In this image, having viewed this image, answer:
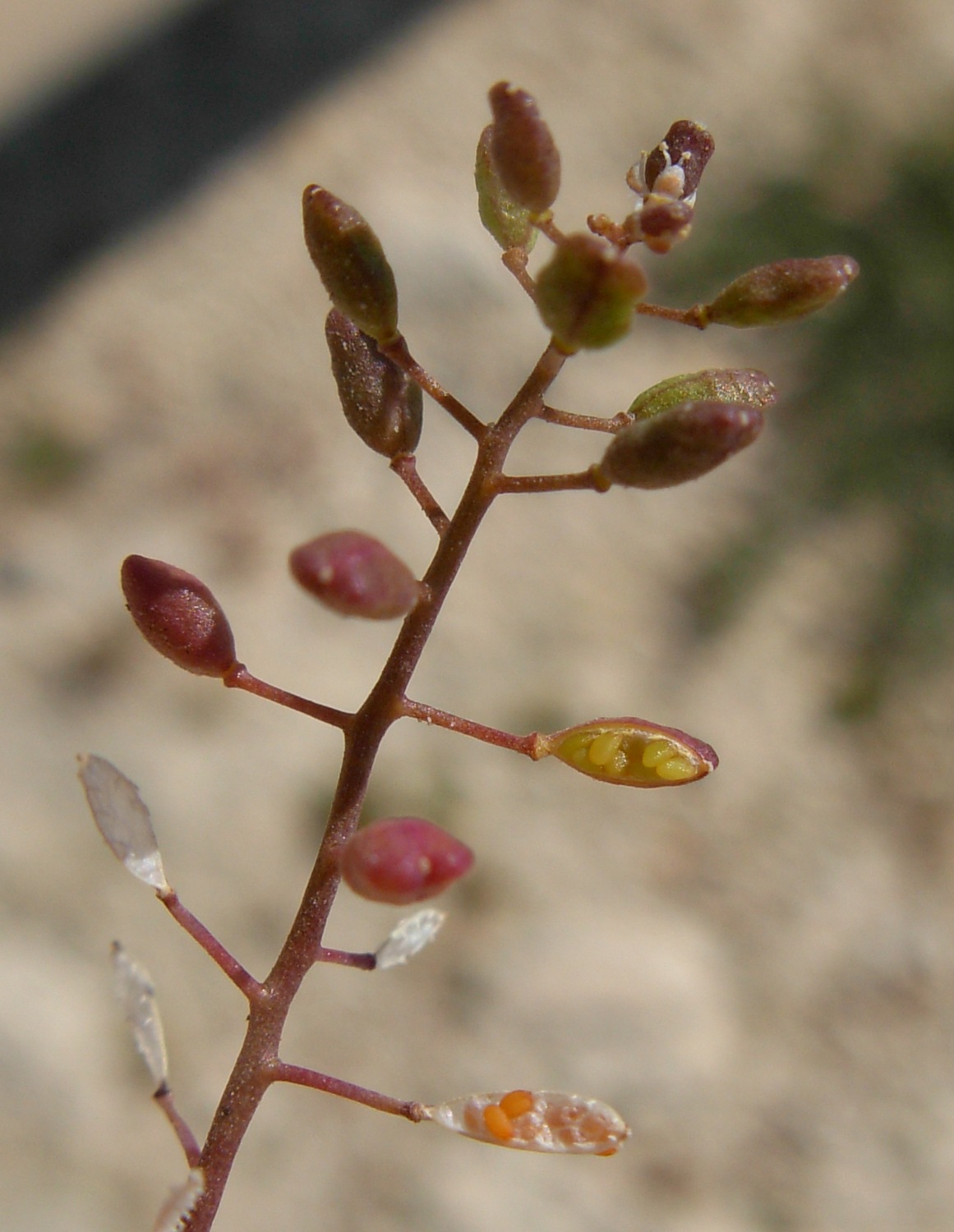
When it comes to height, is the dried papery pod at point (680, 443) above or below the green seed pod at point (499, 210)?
below

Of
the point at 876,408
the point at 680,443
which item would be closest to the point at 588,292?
the point at 680,443

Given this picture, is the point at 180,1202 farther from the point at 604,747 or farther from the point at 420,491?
the point at 420,491

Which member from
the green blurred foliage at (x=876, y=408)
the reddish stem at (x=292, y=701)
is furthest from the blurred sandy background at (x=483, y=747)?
the reddish stem at (x=292, y=701)

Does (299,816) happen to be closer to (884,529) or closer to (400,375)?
(884,529)

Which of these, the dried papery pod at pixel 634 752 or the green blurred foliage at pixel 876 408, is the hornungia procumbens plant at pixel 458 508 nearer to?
the dried papery pod at pixel 634 752

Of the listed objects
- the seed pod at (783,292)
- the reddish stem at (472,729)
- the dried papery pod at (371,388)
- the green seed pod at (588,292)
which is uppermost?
the seed pod at (783,292)
